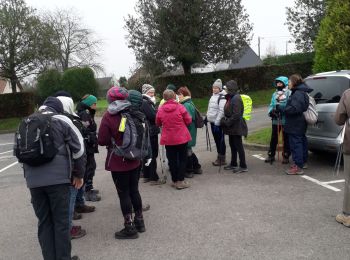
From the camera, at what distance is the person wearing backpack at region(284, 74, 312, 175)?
275 inches

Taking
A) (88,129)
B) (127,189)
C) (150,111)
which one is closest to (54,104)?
(127,189)

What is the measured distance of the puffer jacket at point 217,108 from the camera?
26.0 feet

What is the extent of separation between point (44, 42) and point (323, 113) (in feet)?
76.8

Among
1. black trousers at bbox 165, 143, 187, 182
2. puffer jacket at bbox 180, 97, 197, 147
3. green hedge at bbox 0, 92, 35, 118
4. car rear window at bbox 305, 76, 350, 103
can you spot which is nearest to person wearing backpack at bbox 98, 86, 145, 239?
black trousers at bbox 165, 143, 187, 182

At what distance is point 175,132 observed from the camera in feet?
21.8

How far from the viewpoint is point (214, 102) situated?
26.7 ft

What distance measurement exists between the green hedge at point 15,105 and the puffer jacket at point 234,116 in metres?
20.4

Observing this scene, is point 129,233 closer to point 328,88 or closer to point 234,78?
point 328,88

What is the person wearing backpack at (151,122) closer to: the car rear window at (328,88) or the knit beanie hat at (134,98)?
the knit beanie hat at (134,98)

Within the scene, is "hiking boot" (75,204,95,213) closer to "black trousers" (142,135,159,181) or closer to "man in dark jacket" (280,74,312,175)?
"black trousers" (142,135,159,181)

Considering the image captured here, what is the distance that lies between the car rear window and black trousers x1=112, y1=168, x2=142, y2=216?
423cm

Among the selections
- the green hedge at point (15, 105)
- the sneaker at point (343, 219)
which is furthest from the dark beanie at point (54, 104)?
the green hedge at point (15, 105)

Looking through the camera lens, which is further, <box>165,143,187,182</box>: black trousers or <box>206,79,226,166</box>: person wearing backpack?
<box>206,79,226,166</box>: person wearing backpack

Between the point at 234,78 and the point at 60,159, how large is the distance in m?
23.5
